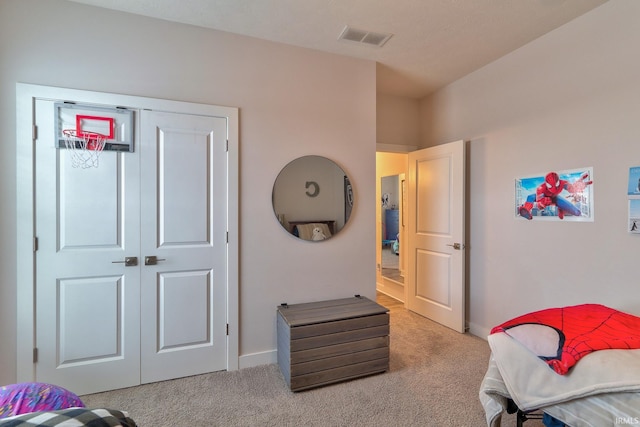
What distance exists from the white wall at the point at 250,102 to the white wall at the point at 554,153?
1207 millimetres

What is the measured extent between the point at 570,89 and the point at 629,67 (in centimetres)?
35

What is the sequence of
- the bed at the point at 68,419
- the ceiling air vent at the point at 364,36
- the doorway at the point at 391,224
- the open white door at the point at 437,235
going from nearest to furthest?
the bed at the point at 68,419 < the ceiling air vent at the point at 364,36 < the open white door at the point at 437,235 < the doorway at the point at 391,224

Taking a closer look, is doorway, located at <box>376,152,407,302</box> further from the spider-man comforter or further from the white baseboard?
the spider-man comforter

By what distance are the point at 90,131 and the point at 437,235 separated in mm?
3367

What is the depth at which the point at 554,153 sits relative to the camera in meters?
2.42

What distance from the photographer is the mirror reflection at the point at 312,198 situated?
258 centimetres

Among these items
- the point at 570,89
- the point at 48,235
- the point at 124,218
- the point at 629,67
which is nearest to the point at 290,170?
the point at 124,218

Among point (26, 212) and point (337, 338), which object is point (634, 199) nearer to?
point (337, 338)

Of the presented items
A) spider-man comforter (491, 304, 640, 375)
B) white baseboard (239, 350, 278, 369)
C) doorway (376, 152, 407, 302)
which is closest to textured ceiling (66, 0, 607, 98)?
doorway (376, 152, 407, 302)

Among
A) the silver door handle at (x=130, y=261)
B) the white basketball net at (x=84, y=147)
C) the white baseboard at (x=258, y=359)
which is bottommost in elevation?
the white baseboard at (x=258, y=359)

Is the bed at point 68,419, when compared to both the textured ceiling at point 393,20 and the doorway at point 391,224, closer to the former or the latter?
the textured ceiling at point 393,20

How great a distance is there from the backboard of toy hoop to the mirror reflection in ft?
3.82

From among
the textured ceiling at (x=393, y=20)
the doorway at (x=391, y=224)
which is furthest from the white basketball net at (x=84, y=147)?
the doorway at (x=391, y=224)

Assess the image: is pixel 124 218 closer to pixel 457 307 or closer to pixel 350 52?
pixel 350 52
